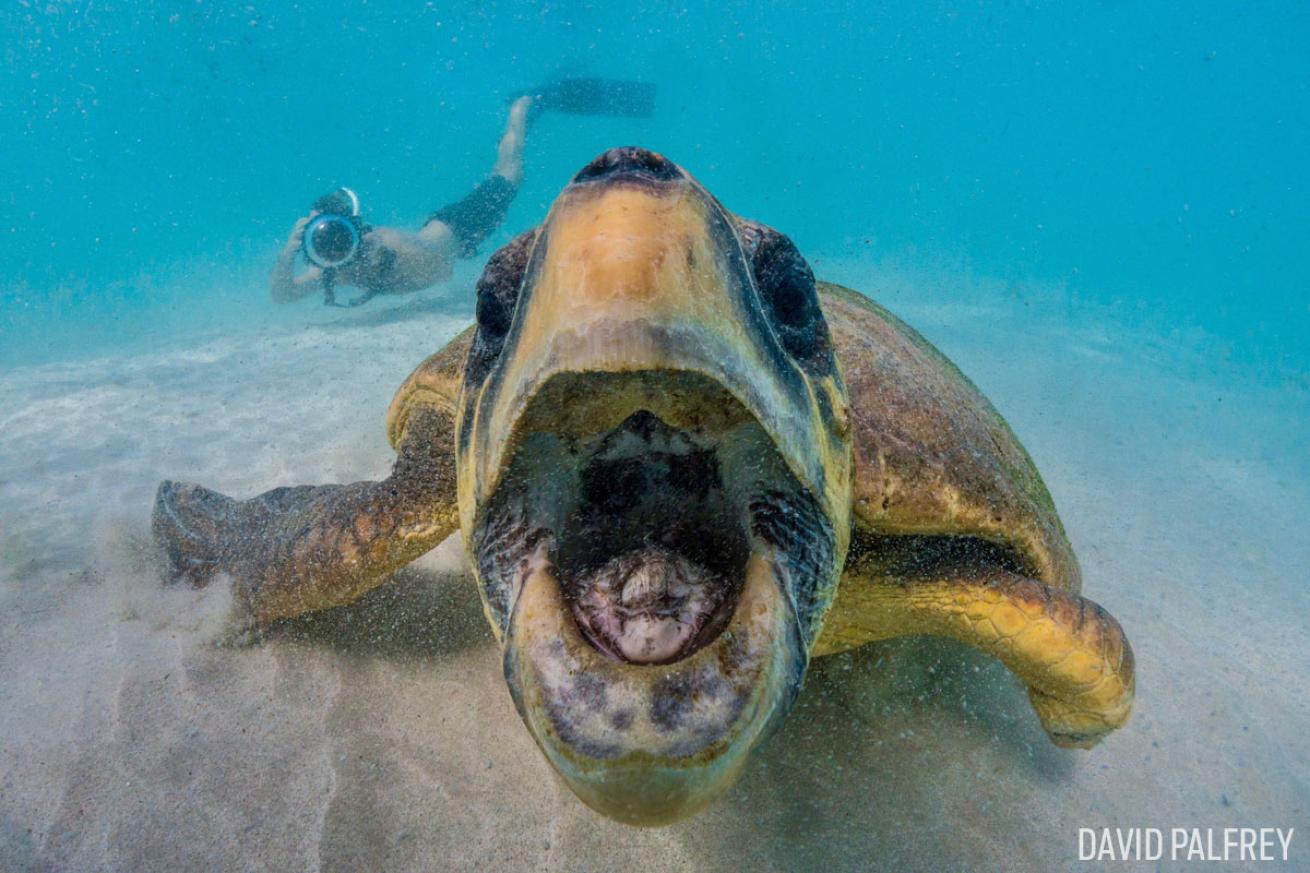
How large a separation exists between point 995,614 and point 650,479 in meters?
1.30

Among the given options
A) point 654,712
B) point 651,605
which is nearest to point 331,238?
point 651,605

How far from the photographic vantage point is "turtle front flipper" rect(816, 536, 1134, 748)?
2.13 metres

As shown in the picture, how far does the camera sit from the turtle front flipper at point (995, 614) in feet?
6.99

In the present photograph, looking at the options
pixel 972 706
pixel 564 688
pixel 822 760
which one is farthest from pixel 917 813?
pixel 564 688

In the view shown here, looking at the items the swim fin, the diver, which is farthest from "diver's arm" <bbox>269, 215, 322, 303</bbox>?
the swim fin

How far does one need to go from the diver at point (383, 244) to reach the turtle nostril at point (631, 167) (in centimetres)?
1209

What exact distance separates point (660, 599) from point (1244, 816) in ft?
10.3

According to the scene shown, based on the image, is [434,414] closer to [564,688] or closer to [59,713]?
[59,713]

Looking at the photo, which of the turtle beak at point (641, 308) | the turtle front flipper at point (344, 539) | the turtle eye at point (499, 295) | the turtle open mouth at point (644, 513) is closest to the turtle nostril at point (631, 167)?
the turtle beak at point (641, 308)

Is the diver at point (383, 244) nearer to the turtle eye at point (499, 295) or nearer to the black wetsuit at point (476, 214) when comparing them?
the black wetsuit at point (476, 214)

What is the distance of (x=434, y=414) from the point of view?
292 centimetres

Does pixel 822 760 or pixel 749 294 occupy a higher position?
pixel 749 294

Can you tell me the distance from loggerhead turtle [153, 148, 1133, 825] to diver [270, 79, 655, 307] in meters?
10.9

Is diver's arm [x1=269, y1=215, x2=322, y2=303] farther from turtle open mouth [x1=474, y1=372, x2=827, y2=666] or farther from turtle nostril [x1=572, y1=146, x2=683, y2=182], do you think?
turtle nostril [x1=572, y1=146, x2=683, y2=182]
